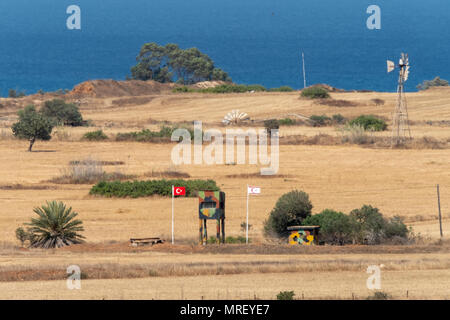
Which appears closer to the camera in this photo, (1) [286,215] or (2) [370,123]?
(1) [286,215]

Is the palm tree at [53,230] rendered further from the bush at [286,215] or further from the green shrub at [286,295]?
the green shrub at [286,295]

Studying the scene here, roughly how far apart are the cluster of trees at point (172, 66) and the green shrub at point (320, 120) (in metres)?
53.7

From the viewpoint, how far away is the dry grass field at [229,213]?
18.4 meters

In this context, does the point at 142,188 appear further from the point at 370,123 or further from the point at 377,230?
the point at 370,123

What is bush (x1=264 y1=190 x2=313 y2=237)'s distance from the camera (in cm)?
2519

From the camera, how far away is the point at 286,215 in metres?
25.2

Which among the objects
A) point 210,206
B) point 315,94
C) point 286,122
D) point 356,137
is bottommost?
point 210,206

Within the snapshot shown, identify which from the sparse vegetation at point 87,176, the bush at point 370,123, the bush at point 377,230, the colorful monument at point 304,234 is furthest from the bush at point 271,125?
the colorful monument at point 304,234

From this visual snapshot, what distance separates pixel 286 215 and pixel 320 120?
131 feet

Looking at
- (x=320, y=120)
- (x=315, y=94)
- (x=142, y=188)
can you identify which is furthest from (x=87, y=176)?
(x=315, y=94)

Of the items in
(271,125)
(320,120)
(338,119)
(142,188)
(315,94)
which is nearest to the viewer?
(142,188)

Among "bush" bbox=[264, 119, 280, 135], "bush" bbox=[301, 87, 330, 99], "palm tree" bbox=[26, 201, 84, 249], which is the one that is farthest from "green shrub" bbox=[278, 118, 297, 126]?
"palm tree" bbox=[26, 201, 84, 249]
